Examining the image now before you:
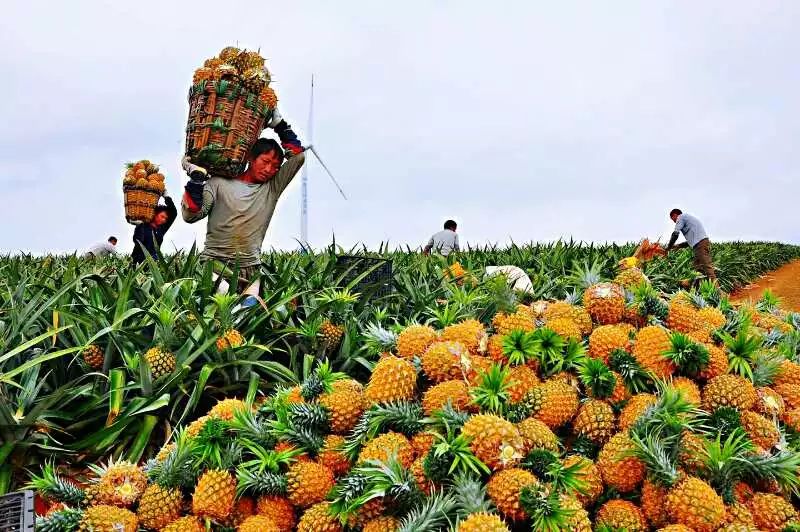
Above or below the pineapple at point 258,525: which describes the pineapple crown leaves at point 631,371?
above

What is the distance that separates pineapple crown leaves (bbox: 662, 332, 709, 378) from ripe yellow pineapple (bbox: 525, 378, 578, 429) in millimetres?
362

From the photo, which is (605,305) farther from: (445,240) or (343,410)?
(445,240)

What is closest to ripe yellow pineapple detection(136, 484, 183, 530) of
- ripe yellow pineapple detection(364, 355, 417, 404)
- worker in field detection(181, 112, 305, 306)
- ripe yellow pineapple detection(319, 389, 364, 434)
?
ripe yellow pineapple detection(319, 389, 364, 434)

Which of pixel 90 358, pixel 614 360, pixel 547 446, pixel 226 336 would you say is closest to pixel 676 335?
pixel 614 360

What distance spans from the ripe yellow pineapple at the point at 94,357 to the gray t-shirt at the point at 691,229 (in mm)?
10423

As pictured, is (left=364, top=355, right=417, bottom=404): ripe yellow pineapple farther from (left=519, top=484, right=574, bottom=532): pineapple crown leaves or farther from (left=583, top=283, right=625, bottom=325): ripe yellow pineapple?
(left=583, top=283, right=625, bottom=325): ripe yellow pineapple

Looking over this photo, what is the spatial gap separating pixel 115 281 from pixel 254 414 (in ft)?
9.21

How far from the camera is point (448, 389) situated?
1548 millimetres

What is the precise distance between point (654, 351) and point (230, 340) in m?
1.86

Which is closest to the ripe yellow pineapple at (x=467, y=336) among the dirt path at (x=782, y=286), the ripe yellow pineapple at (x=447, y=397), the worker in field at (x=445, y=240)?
the ripe yellow pineapple at (x=447, y=397)

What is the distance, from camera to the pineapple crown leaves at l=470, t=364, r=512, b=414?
1507mm

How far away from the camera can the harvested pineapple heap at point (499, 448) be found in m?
1.36

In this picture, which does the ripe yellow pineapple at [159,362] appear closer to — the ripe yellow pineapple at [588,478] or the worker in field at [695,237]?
the ripe yellow pineapple at [588,478]

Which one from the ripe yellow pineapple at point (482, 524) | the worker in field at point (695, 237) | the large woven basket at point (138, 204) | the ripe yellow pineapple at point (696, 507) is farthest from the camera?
the worker in field at point (695, 237)
